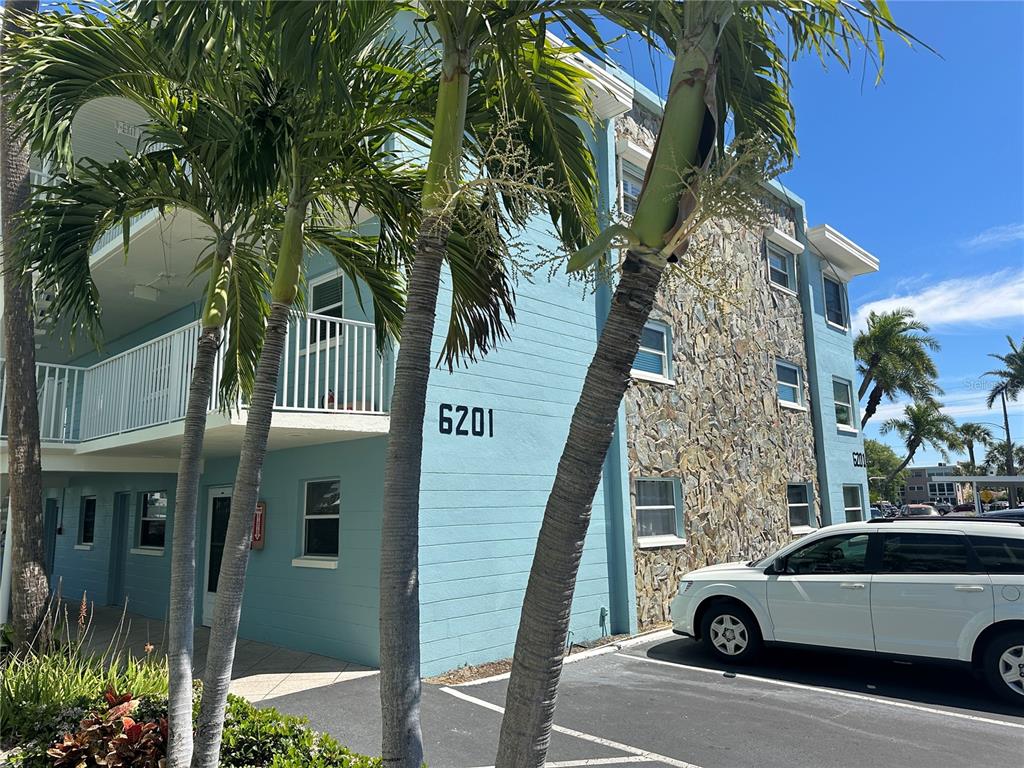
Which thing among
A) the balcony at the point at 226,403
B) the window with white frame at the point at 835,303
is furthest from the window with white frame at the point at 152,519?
the window with white frame at the point at 835,303

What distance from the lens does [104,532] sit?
15477 mm

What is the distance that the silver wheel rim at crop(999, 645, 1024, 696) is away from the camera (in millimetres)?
7219

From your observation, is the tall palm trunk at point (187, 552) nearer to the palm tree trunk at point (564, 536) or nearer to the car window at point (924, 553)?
Result: the palm tree trunk at point (564, 536)

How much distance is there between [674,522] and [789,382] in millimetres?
6641

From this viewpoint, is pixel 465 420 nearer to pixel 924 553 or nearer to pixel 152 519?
pixel 924 553

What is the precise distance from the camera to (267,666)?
29.3 ft

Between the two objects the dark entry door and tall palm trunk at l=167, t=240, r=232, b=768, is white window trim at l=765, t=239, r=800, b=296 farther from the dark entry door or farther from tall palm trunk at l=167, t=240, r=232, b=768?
tall palm trunk at l=167, t=240, r=232, b=768

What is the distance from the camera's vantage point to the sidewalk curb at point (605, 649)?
8.44 m

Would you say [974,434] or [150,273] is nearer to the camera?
[150,273]

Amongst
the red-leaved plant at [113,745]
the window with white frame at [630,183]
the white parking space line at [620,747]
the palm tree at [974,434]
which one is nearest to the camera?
the red-leaved plant at [113,745]

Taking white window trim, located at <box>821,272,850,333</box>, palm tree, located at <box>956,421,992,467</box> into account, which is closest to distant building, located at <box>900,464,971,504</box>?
palm tree, located at <box>956,421,992,467</box>

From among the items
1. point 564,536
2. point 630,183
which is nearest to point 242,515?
point 564,536

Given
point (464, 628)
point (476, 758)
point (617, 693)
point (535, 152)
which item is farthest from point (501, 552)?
point (535, 152)

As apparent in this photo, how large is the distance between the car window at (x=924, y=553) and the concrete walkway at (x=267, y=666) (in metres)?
6.43
